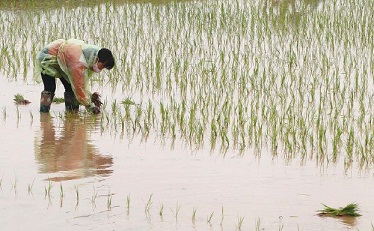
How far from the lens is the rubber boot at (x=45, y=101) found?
6.49m

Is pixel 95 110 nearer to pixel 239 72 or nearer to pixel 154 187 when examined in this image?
pixel 239 72

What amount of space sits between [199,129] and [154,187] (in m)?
1.35

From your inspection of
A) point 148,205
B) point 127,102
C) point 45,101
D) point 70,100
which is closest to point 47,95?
point 45,101

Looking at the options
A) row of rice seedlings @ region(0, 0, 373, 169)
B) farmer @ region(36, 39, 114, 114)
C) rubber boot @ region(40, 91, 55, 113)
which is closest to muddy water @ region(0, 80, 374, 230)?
row of rice seedlings @ region(0, 0, 373, 169)

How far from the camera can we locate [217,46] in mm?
9203

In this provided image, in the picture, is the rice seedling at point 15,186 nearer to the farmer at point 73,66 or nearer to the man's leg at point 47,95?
the farmer at point 73,66

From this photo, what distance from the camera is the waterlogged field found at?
13.2 ft

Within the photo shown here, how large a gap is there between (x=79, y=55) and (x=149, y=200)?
8.15 feet

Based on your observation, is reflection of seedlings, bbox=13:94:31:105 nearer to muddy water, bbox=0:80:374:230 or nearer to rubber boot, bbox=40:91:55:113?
rubber boot, bbox=40:91:55:113

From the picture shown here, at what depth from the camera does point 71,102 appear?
6.60 metres

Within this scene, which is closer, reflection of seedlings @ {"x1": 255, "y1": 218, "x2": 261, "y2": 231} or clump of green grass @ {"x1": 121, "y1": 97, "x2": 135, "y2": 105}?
reflection of seedlings @ {"x1": 255, "y1": 218, "x2": 261, "y2": 231}

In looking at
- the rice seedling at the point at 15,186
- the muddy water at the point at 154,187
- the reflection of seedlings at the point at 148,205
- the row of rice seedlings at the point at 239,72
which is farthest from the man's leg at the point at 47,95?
the reflection of seedlings at the point at 148,205

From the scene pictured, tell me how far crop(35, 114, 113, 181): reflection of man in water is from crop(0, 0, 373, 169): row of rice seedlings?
0.26 meters

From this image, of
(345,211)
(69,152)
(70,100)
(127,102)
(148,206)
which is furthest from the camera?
(127,102)
